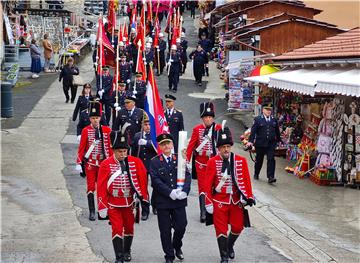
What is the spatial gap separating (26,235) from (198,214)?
9.88 ft

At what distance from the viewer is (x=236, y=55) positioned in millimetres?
24328

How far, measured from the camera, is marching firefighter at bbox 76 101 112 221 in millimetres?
12453

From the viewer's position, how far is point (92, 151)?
41.0ft

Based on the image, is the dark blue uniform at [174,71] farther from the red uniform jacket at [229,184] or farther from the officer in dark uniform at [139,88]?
the red uniform jacket at [229,184]

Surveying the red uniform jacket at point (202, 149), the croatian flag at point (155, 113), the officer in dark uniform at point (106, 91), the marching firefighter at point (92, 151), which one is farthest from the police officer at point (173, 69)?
the croatian flag at point (155, 113)

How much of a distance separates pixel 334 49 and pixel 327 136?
6.43 ft

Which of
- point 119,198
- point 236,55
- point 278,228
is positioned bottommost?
point 278,228

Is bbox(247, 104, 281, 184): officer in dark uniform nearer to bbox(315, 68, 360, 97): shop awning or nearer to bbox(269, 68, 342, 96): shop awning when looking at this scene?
bbox(269, 68, 342, 96): shop awning

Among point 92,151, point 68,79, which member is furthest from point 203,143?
point 68,79

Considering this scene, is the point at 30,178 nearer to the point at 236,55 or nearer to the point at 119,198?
the point at 119,198

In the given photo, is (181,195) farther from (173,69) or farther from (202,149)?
(173,69)

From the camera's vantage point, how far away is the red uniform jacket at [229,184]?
10023 millimetres

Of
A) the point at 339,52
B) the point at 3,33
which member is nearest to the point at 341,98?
the point at 339,52

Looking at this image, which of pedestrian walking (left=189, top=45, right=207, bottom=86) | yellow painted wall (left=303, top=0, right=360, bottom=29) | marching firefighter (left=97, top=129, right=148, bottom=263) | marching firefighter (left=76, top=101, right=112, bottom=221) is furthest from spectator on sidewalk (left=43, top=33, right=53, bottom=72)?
marching firefighter (left=97, top=129, right=148, bottom=263)
